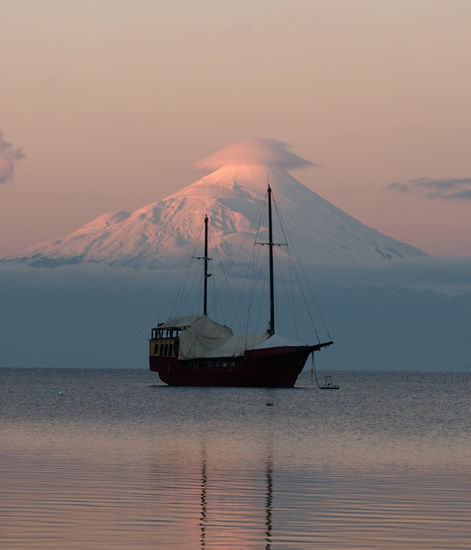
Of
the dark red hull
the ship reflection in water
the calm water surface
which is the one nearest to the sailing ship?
the dark red hull

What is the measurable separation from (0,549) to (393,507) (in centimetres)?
1301

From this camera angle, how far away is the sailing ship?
479 feet

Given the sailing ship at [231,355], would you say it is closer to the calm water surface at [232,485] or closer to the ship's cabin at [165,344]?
the ship's cabin at [165,344]

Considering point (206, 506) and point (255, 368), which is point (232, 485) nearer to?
point (206, 506)

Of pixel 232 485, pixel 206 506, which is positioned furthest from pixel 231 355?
pixel 206 506

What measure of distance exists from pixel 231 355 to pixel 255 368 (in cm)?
379

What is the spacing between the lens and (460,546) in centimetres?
2739

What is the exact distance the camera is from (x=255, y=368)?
146875mm

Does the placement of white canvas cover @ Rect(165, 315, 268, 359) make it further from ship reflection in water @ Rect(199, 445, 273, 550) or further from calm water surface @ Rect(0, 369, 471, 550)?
ship reflection in water @ Rect(199, 445, 273, 550)

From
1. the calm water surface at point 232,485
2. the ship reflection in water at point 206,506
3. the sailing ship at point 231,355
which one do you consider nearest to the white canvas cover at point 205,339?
the sailing ship at point 231,355

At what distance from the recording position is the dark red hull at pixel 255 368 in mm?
146000

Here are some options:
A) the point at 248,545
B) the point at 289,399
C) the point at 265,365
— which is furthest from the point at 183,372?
the point at 248,545

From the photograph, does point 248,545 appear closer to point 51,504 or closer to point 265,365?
point 51,504

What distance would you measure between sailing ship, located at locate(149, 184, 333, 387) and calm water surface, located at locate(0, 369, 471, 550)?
60235 mm
